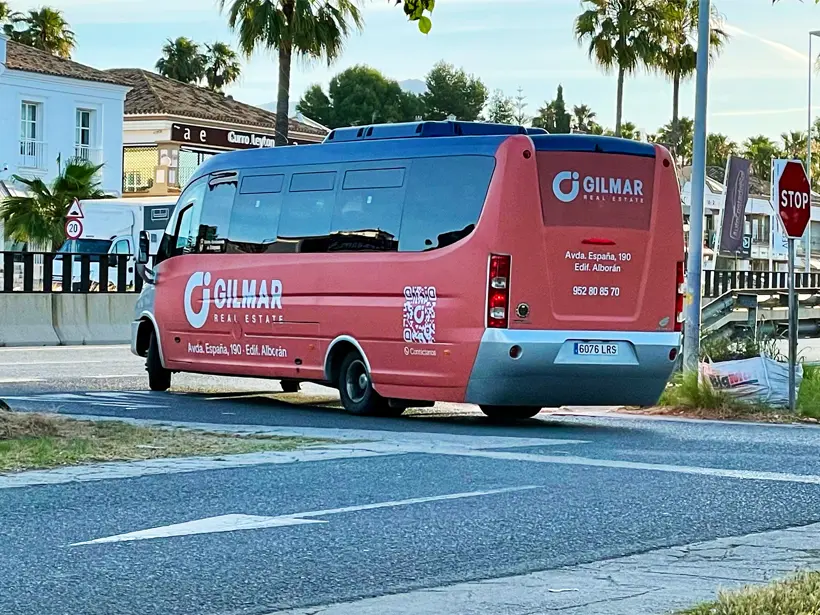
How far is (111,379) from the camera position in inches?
811

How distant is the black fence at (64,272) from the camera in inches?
1116

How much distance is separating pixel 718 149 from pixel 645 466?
115 meters

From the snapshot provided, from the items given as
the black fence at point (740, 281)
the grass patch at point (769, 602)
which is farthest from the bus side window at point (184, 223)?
the black fence at point (740, 281)

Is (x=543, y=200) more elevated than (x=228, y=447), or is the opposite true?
(x=543, y=200)

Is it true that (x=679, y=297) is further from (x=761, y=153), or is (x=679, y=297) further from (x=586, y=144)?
(x=761, y=153)

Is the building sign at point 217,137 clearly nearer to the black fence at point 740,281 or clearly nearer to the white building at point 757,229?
the white building at point 757,229

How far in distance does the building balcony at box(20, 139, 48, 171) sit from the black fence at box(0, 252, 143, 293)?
923 inches

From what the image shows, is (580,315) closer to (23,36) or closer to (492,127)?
(492,127)

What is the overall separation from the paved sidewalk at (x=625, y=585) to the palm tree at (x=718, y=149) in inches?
4462

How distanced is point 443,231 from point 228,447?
4.12 metres

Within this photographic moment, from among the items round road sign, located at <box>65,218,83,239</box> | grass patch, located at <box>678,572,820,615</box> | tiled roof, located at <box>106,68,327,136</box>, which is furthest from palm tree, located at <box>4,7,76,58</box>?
grass patch, located at <box>678,572,820,615</box>

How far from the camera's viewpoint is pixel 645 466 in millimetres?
11539

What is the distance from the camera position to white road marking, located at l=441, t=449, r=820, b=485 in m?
10.9

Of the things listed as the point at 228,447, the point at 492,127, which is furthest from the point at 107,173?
the point at 228,447
